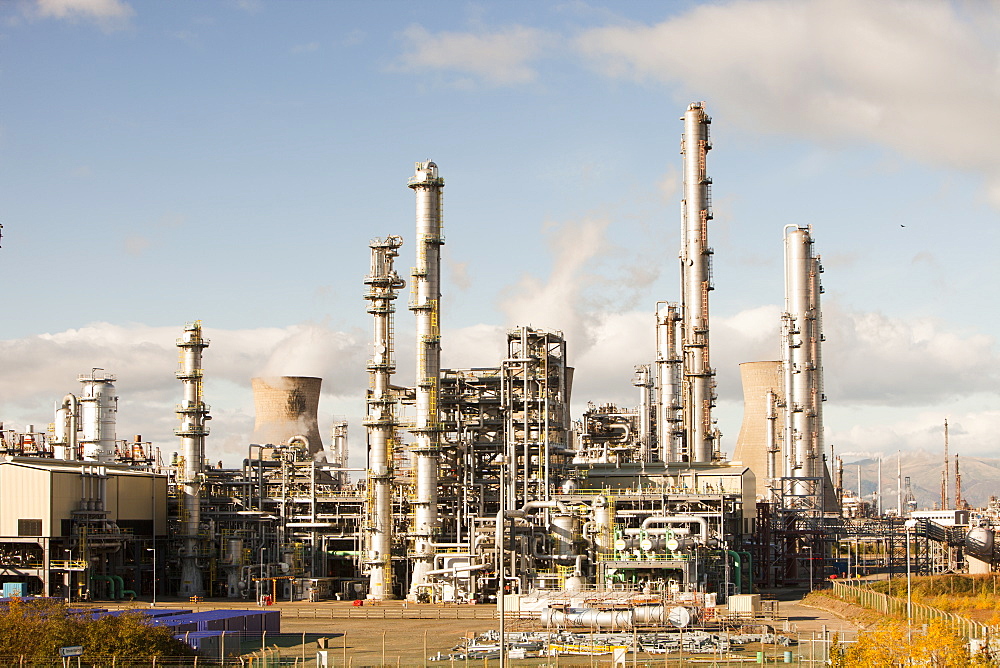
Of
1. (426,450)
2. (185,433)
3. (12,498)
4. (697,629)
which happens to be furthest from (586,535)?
(12,498)

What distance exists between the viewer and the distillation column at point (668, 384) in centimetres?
8319

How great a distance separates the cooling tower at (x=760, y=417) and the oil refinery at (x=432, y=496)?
5.00 m

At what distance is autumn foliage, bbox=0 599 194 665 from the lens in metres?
36.3

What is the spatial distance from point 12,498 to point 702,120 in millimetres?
41891

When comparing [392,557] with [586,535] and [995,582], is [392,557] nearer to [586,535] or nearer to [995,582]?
[586,535]

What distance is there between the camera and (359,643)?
1806 inches

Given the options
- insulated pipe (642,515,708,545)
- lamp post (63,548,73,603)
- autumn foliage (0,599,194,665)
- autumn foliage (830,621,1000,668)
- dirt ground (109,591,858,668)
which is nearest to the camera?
autumn foliage (830,621,1000,668)

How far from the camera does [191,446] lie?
228 feet

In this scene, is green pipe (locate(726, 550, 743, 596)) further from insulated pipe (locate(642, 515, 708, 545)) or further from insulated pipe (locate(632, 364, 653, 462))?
insulated pipe (locate(632, 364, 653, 462))

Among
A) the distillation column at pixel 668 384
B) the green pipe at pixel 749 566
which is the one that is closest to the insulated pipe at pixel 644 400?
the distillation column at pixel 668 384

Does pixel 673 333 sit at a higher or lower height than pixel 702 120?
lower

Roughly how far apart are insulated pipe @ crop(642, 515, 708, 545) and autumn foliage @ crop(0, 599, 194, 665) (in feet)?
88.6

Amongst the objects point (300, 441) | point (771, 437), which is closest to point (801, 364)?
point (771, 437)

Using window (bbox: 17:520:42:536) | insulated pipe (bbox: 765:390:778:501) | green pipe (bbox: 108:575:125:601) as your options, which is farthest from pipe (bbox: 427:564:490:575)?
insulated pipe (bbox: 765:390:778:501)
